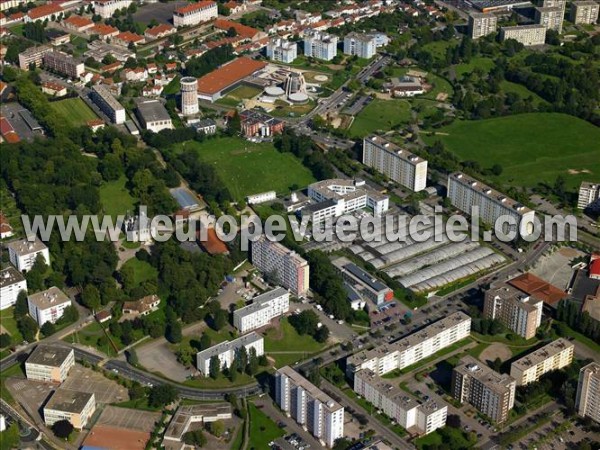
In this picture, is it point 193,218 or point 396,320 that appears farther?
point 193,218

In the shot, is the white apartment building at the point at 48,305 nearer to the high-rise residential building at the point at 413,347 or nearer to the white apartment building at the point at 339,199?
the high-rise residential building at the point at 413,347

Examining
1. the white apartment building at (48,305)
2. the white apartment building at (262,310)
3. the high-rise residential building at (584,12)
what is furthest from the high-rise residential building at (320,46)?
the white apartment building at (48,305)

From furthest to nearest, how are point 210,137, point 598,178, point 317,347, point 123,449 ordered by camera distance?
point 210,137, point 598,178, point 317,347, point 123,449

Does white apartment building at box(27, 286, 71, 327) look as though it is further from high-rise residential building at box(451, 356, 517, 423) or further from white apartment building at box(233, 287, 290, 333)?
high-rise residential building at box(451, 356, 517, 423)

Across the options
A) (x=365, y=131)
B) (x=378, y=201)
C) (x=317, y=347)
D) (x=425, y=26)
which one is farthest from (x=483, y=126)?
(x=317, y=347)

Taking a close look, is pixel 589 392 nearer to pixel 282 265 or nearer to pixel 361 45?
pixel 282 265

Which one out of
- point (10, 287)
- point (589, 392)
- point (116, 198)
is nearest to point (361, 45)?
point (116, 198)

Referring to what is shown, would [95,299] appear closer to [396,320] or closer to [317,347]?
[317,347]
